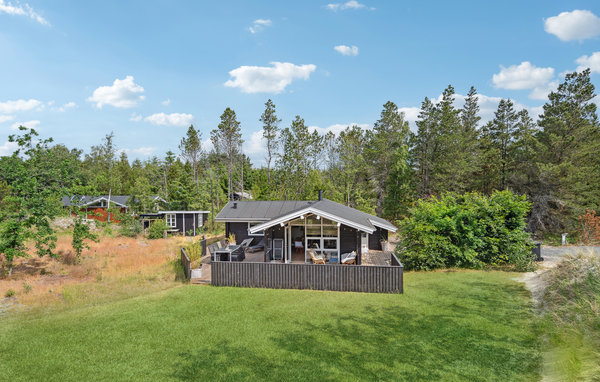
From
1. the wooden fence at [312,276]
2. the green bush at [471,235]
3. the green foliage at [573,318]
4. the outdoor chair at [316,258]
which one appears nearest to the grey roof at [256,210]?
the outdoor chair at [316,258]

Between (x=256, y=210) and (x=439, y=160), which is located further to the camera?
(x=439, y=160)

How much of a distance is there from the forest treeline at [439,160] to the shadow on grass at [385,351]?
2323cm

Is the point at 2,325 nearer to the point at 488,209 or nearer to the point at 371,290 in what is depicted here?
the point at 371,290

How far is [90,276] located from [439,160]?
102 ft

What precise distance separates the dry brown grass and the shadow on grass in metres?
7.18

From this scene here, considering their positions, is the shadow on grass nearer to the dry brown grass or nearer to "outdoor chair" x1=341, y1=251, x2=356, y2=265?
"outdoor chair" x1=341, y1=251, x2=356, y2=265

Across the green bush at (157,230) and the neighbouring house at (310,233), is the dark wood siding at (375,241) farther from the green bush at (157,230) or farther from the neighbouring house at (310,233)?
the green bush at (157,230)

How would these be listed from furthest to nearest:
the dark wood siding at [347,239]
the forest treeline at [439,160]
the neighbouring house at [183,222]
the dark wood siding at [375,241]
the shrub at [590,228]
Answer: the neighbouring house at [183,222], the forest treeline at [439,160], the shrub at [590,228], the dark wood siding at [375,241], the dark wood siding at [347,239]

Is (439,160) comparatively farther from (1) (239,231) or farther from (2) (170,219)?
(2) (170,219)

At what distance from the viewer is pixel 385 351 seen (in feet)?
21.0

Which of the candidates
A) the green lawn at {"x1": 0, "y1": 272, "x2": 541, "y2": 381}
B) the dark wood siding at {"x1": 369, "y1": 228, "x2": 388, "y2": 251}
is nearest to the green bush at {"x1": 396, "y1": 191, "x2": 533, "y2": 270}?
the green lawn at {"x1": 0, "y1": 272, "x2": 541, "y2": 381}

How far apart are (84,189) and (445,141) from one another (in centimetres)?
3073

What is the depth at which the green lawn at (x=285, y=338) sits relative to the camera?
18.8 feet

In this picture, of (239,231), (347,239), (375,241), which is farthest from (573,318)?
(239,231)
